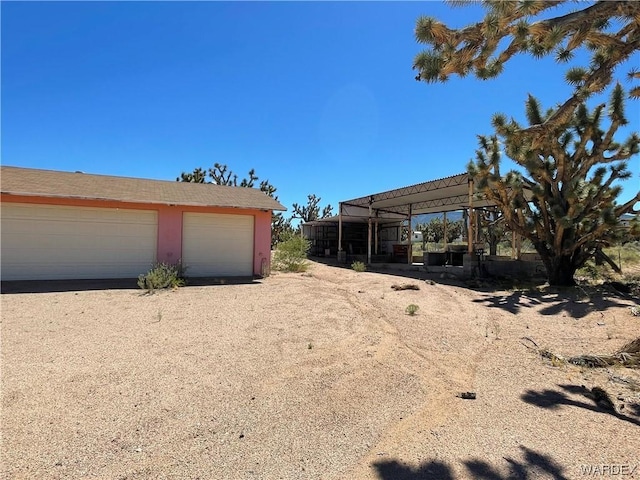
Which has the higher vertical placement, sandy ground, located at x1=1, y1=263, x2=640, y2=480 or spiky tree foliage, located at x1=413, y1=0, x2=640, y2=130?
spiky tree foliage, located at x1=413, y1=0, x2=640, y2=130

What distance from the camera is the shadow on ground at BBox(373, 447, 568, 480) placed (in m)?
2.75

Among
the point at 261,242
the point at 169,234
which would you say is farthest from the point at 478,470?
the point at 261,242

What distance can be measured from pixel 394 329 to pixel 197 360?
12.0 ft

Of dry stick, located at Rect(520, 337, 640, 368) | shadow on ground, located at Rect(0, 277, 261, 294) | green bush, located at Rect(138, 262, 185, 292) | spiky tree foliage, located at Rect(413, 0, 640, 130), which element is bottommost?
dry stick, located at Rect(520, 337, 640, 368)

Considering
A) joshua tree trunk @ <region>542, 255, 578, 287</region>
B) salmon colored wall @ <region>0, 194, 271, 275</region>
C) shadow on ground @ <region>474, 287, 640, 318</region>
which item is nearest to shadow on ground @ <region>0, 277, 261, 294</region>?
salmon colored wall @ <region>0, 194, 271, 275</region>

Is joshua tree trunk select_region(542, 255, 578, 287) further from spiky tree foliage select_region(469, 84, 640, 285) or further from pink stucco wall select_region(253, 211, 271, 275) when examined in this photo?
pink stucco wall select_region(253, 211, 271, 275)

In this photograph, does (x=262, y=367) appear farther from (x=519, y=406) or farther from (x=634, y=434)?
(x=634, y=434)

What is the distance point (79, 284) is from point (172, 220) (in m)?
3.49

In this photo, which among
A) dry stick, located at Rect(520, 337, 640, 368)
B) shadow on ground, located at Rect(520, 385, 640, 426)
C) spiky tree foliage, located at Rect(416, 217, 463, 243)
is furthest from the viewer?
spiky tree foliage, located at Rect(416, 217, 463, 243)

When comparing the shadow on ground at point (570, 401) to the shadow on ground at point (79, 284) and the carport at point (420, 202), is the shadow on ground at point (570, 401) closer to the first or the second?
the shadow on ground at point (79, 284)

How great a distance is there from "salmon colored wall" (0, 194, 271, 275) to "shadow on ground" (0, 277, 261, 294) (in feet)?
4.42

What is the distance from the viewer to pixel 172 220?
1304 centimetres

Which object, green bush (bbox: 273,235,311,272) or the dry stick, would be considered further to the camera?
green bush (bbox: 273,235,311,272)

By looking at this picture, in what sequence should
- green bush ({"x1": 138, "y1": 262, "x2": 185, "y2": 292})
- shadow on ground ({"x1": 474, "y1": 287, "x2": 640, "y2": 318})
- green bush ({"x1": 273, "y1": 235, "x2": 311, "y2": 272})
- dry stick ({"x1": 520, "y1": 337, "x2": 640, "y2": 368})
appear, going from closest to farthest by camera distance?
dry stick ({"x1": 520, "y1": 337, "x2": 640, "y2": 368}), shadow on ground ({"x1": 474, "y1": 287, "x2": 640, "y2": 318}), green bush ({"x1": 138, "y1": 262, "x2": 185, "y2": 292}), green bush ({"x1": 273, "y1": 235, "x2": 311, "y2": 272})
